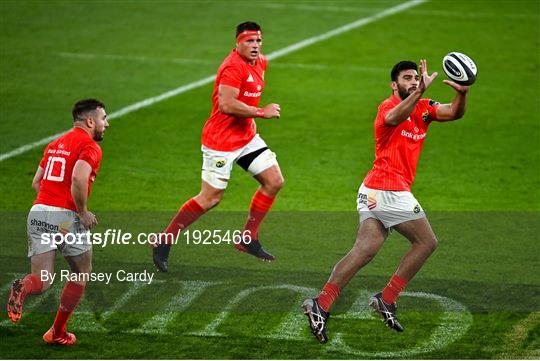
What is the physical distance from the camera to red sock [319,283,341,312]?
36.3 ft

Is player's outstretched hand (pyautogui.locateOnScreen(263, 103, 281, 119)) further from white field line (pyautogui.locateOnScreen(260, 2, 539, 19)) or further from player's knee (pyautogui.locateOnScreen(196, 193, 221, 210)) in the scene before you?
white field line (pyautogui.locateOnScreen(260, 2, 539, 19))

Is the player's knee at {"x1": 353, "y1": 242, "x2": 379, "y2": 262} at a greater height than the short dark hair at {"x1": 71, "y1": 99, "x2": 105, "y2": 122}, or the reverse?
the short dark hair at {"x1": 71, "y1": 99, "x2": 105, "y2": 122}

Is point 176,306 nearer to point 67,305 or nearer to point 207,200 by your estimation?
point 67,305

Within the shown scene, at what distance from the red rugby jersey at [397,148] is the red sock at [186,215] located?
96.6 inches

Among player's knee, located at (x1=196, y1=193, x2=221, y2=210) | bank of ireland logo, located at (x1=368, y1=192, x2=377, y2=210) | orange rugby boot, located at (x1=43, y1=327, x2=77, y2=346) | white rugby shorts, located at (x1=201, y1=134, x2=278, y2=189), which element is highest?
white rugby shorts, located at (x1=201, y1=134, x2=278, y2=189)

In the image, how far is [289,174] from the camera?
17.2 meters

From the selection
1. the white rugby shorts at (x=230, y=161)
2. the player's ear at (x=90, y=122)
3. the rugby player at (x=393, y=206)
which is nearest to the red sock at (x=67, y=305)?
the player's ear at (x=90, y=122)

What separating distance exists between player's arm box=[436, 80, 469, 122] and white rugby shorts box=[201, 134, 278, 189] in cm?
244

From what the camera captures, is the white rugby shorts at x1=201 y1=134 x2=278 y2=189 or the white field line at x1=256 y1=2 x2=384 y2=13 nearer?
the white rugby shorts at x1=201 y1=134 x2=278 y2=189

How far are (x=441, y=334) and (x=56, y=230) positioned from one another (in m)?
3.56

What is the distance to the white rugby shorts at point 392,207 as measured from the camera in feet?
36.6

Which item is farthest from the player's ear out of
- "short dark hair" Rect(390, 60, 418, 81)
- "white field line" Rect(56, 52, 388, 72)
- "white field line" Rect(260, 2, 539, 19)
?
"white field line" Rect(260, 2, 539, 19)

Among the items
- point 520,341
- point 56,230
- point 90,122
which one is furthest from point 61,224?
point 520,341

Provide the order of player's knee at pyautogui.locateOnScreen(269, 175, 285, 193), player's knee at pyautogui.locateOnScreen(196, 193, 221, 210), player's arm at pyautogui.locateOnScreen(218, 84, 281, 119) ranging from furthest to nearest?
player's knee at pyautogui.locateOnScreen(269, 175, 285, 193) → player's knee at pyautogui.locateOnScreen(196, 193, 221, 210) → player's arm at pyautogui.locateOnScreen(218, 84, 281, 119)
